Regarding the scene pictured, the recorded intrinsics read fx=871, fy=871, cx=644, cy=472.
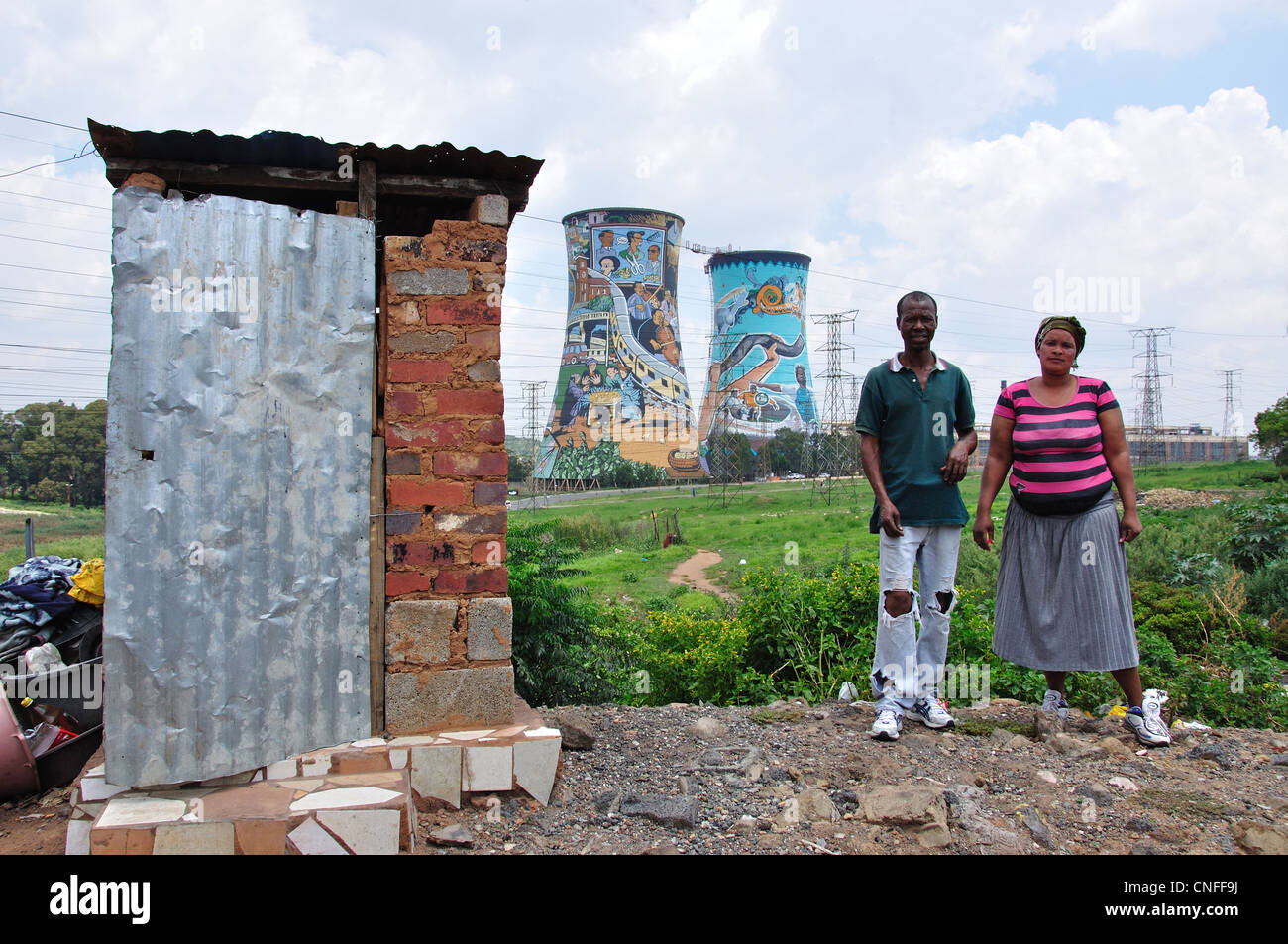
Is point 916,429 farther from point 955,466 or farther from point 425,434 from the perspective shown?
point 425,434

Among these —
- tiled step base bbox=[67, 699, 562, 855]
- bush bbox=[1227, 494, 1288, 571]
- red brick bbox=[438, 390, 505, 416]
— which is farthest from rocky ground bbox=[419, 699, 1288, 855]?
bush bbox=[1227, 494, 1288, 571]

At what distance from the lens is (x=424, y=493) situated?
125 inches

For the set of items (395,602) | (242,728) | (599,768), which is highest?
(395,602)

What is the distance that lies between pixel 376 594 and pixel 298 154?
1.59 meters

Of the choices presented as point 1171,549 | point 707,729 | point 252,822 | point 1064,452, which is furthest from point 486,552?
point 1171,549

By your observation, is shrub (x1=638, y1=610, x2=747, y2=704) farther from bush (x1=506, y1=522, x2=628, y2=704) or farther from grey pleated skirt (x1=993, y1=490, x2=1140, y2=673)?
grey pleated skirt (x1=993, y1=490, x2=1140, y2=673)

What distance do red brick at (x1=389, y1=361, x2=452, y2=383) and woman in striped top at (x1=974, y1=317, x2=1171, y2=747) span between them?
209 cm

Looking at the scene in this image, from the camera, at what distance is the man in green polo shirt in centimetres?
352

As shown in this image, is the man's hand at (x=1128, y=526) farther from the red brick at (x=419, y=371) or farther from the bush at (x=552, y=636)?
the bush at (x=552, y=636)

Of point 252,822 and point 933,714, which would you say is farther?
point 933,714

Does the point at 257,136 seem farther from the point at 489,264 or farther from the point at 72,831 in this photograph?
the point at 72,831

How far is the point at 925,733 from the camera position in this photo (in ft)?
11.9

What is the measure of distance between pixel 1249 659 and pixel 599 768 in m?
3.49

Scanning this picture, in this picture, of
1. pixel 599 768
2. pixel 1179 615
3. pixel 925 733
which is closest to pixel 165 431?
pixel 599 768
